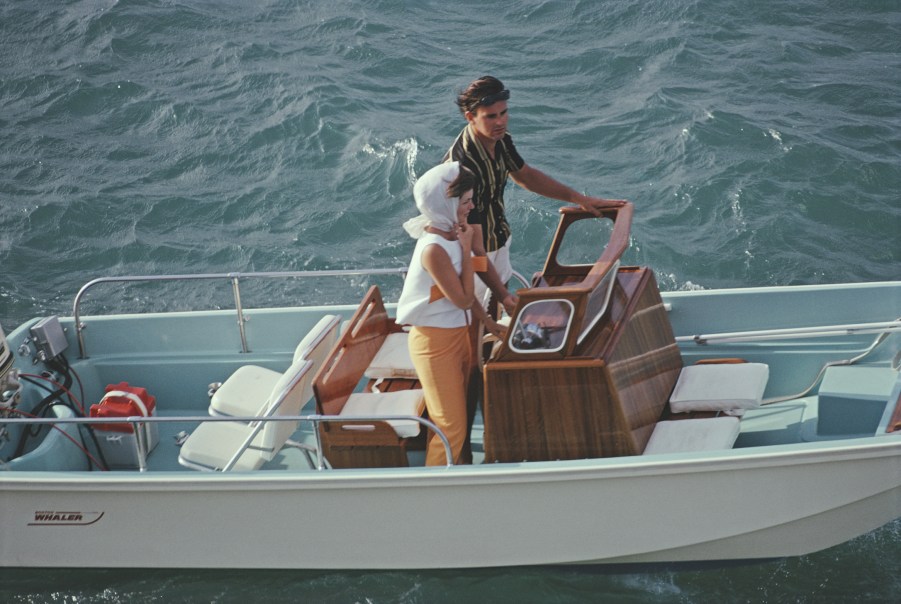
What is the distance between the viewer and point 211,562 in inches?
197

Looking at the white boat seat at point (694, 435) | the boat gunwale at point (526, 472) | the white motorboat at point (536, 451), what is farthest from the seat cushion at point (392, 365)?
the white boat seat at point (694, 435)

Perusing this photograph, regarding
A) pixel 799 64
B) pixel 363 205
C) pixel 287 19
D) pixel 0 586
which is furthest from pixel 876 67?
pixel 0 586

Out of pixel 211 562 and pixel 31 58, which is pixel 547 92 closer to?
pixel 31 58

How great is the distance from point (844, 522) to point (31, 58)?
12385 millimetres

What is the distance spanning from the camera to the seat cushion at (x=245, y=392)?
18.1 ft

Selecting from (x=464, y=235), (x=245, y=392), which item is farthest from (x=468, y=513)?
(x=245, y=392)

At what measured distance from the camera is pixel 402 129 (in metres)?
11.9

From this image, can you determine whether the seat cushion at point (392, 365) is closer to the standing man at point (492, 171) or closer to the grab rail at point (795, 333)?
the standing man at point (492, 171)

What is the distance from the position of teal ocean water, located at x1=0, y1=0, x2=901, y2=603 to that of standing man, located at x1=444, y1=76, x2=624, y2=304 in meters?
4.18

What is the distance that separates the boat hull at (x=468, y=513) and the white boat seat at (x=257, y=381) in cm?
68

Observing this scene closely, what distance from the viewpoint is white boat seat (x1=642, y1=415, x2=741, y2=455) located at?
4.77m

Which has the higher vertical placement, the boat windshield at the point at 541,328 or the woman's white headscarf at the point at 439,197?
the woman's white headscarf at the point at 439,197

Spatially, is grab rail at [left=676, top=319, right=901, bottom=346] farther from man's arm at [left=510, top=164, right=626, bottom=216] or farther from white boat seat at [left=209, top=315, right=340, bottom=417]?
white boat seat at [left=209, top=315, right=340, bottom=417]

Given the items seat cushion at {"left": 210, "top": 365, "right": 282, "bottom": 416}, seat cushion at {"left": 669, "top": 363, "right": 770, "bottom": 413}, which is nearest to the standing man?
seat cushion at {"left": 669, "top": 363, "right": 770, "bottom": 413}
